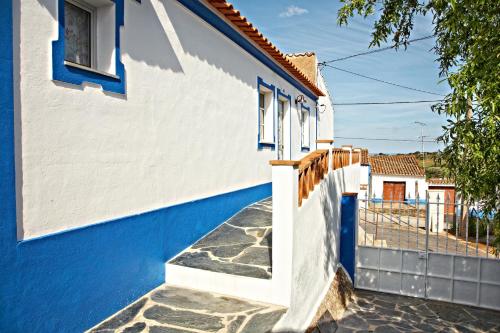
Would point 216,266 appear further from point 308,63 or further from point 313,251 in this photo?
point 308,63

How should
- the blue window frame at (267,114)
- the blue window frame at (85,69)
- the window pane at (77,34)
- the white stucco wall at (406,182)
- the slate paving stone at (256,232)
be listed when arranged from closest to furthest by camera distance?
the blue window frame at (85,69)
the window pane at (77,34)
the slate paving stone at (256,232)
the blue window frame at (267,114)
the white stucco wall at (406,182)

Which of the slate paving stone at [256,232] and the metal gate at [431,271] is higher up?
the slate paving stone at [256,232]

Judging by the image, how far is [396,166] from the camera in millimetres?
33094

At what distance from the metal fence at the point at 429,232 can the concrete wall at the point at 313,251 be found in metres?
1.11

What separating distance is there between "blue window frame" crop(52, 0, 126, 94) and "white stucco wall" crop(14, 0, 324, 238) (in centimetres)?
6

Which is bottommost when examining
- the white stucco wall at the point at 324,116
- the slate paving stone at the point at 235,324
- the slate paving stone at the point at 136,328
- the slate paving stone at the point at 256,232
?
the slate paving stone at the point at 235,324

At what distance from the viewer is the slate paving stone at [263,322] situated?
3.44 metres

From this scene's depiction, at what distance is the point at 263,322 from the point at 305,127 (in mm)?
9690

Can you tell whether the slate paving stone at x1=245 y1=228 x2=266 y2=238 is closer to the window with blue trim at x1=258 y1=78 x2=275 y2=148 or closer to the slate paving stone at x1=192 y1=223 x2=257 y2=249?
the slate paving stone at x1=192 y1=223 x2=257 y2=249

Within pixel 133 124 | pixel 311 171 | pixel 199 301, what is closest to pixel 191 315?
pixel 199 301

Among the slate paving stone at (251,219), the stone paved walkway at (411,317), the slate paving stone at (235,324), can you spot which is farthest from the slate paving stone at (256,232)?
the slate paving stone at (235,324)

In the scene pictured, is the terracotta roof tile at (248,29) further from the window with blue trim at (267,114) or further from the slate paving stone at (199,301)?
the slate paving stone at (199,301)

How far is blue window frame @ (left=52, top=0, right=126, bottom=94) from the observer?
305 centimetres

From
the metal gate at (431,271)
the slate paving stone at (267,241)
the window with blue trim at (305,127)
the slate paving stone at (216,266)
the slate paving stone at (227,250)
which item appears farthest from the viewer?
the window with blue trim at (305,127)
